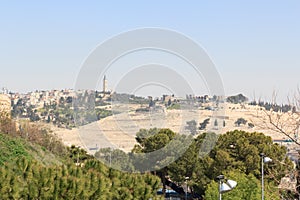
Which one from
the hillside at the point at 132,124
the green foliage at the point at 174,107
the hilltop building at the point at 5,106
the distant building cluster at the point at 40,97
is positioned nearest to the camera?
the hilltop building at the point at 5,106

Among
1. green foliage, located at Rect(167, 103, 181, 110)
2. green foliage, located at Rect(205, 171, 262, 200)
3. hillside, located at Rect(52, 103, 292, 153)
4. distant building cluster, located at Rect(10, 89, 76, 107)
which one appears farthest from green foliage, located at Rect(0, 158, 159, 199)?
distant building cluster, located at Rect(10, 89, 76, 107)

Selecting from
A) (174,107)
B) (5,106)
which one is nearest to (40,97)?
(174,107)

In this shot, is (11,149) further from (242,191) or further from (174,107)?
(174,107)

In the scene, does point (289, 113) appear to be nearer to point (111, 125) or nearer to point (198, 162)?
point (198, 162)

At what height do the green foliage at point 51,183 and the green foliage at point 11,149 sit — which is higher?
the green foliage at point 51,183

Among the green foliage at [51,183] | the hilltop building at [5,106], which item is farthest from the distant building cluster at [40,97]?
the green foliage at [51,183]

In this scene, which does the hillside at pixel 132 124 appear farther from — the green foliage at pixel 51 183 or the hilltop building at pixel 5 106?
the green foliage at pixel 51 183

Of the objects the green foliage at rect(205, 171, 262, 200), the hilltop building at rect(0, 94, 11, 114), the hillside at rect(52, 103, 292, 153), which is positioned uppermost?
the hilltop building at rect(0, 94, 11, 114)

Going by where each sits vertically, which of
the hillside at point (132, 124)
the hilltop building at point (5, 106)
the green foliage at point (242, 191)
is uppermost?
the hilltop building at point (5, 106)

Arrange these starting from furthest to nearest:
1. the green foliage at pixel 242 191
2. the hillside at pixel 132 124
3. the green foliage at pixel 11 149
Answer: the hillside at pixel 132 124, the green foliage at pixel 11 149, the green foliage at pixel 242 191

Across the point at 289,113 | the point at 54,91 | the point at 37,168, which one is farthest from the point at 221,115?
the point at 54,91

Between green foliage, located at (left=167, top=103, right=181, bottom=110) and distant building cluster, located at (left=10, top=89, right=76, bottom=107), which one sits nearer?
green foliage, located at (left=167, top=103, right=181, bottom=110)

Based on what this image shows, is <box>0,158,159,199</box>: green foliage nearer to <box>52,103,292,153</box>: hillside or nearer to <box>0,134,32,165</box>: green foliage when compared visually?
<box>0,134,32,165</box>: green foliage
